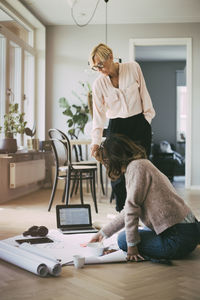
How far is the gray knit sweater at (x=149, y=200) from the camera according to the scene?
6.21 feet

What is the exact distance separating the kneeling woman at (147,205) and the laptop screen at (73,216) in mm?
857

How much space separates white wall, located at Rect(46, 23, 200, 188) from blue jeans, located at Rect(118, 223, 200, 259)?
4101 millimetres

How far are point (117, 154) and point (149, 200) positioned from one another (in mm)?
287

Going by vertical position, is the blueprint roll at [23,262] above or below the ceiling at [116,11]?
below

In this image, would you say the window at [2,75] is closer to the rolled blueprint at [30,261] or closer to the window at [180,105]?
the rolled blueprint at [30,261]

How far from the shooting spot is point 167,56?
28.1 feet

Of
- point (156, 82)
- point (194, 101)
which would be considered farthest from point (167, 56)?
point (194, 101)

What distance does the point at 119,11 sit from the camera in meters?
5.52

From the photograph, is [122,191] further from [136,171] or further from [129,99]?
[136,171]

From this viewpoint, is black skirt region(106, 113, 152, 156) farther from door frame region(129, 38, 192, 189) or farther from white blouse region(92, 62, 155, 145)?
door frame region(129, 38, 192, 189)

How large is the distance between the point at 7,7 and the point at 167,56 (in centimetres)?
457

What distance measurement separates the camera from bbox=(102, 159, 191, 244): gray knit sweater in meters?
1.89

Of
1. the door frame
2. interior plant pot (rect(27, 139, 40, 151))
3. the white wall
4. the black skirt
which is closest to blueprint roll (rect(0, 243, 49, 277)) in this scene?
the black skirt

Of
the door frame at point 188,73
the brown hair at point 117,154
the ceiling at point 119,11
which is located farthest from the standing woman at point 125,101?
the door frame at point 188,73
